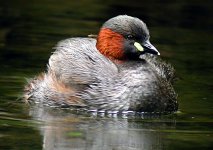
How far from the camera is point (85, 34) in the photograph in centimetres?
1541

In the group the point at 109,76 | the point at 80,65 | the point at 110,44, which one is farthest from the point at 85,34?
the point at 109,76

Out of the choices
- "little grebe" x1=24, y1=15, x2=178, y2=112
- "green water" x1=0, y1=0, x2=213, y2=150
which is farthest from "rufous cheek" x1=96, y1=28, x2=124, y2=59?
"green water" x1=0, y1=0, x2=213, y2=150

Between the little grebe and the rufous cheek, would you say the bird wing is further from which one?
the rufous cheek

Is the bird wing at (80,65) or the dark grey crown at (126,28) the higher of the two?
the dark grey crown at (126,28)

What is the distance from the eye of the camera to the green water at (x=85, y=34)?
8.69 m

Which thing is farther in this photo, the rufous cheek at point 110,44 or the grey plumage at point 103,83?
the rufous cheek at point 110,44

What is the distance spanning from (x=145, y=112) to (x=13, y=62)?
3.14 m

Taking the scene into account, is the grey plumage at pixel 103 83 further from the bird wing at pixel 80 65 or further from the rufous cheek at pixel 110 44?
the rufous cheek at pixel 110 44

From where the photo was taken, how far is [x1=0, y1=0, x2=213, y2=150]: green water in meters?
8.69

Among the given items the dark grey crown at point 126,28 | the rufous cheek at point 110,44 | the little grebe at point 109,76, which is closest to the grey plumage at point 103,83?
the little grebe at point 109,76

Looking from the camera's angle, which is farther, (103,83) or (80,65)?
(80,65)

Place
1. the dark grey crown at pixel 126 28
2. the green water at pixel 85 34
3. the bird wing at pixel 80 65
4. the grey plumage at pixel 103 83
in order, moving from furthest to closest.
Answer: the dark grey crown at pixel 126 28 < the bird wing at pixel 80 65 < the grey plumage at pixel 103 83 < the green water at pixel 85 34

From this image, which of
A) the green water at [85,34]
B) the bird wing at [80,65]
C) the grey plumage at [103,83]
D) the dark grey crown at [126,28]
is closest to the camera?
the green water at [85,34]

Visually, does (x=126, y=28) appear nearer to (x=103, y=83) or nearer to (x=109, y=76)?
(x=109, y=76)
